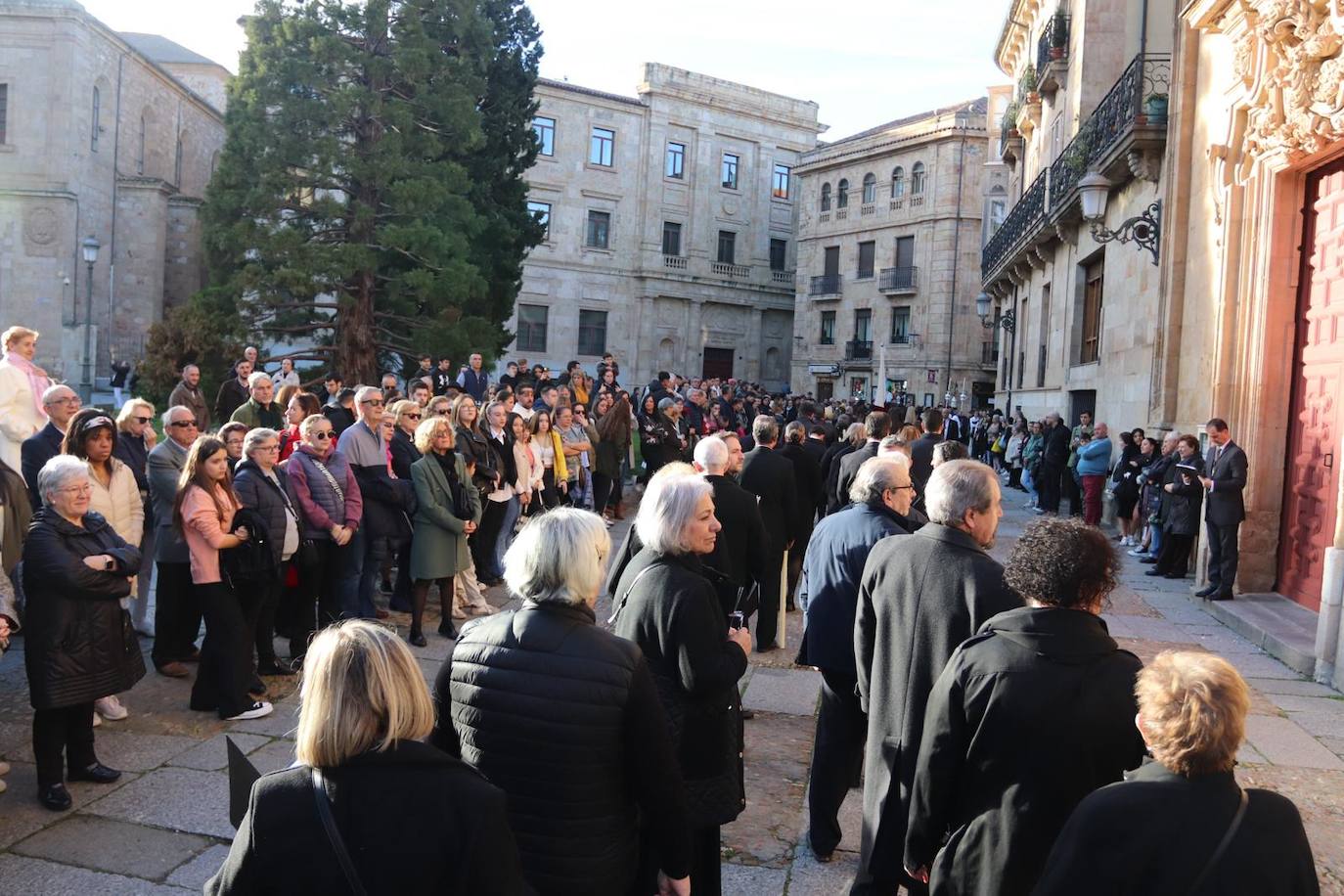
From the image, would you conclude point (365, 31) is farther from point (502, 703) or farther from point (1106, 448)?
point (502, 703)

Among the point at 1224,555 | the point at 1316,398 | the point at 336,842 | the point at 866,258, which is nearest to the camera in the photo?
the point at 336,842

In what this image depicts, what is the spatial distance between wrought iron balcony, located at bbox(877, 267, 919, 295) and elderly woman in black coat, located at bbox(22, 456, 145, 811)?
4273cm

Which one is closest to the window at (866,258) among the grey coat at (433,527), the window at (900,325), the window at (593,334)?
the window at (900,325)

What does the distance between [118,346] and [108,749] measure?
35.1m

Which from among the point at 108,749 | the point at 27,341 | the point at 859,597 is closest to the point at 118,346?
the point at 27,341

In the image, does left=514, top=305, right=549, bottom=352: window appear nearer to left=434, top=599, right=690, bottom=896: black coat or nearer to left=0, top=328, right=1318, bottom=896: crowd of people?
left=0, top=328, right=1318, bottom=896: crowd of people

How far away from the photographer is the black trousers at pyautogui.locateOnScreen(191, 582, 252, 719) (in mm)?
5992

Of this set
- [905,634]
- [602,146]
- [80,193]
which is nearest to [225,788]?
[905,634]

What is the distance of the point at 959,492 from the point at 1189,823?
160 cm

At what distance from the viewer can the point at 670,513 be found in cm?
361

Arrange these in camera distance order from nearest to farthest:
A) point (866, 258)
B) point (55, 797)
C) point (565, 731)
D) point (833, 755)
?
1. point (565, 731)
2. point (833, 755)
3. point (55, 797)
4. point (866, 258)

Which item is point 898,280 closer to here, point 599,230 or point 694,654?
point 599,230

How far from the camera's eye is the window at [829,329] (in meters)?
48.8

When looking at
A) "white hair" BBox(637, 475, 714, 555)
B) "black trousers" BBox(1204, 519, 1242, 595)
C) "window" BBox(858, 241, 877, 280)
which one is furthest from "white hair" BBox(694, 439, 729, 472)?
"window" BBox(858, 241, 877, 280)
